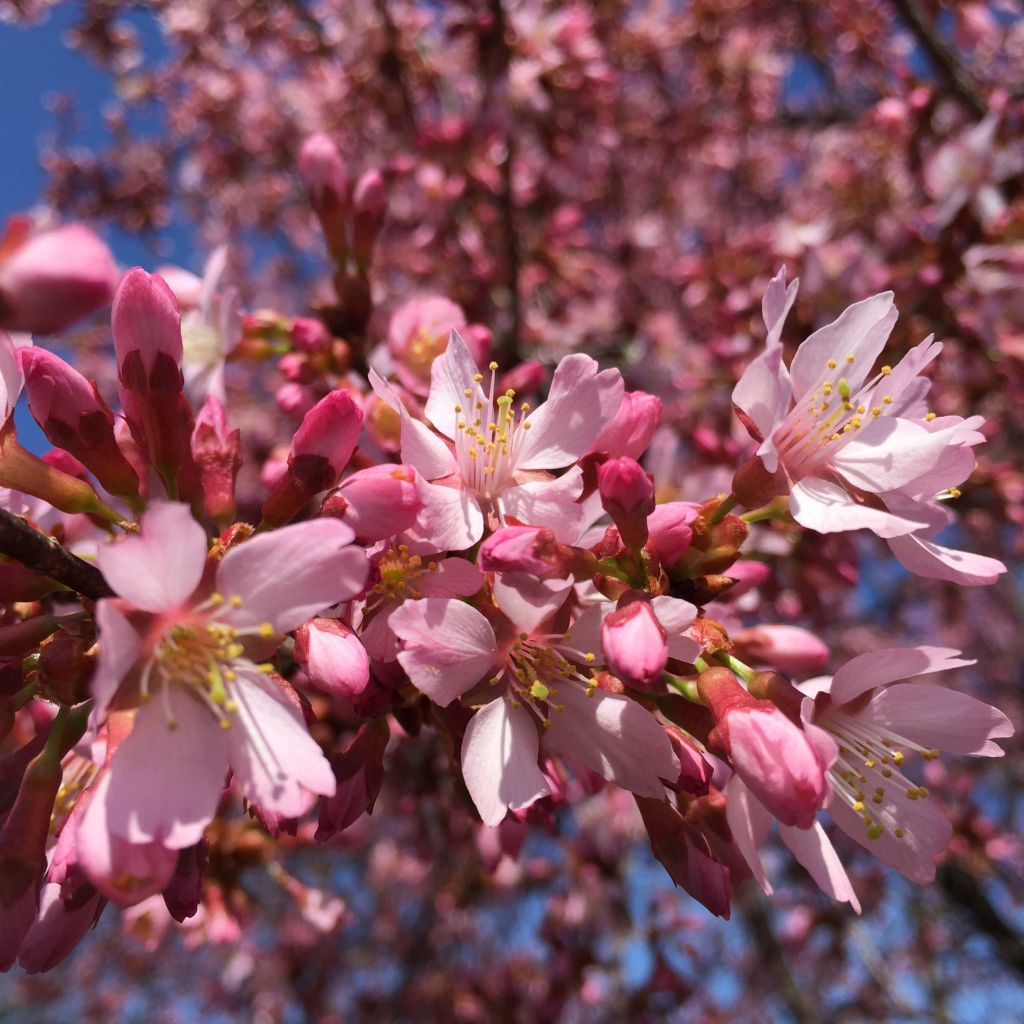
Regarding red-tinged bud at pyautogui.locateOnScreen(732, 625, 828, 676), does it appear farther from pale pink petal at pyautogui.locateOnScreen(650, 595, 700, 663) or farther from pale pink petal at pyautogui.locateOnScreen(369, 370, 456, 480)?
pale pink petal at pyautogui.locateOnScreen(369, 370, 456, 480)

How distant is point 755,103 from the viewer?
20.8 ft

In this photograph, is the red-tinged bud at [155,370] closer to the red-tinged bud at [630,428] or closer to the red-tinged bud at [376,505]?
the red-tinged bud at [376,505]

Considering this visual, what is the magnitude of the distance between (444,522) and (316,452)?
0.77 feet

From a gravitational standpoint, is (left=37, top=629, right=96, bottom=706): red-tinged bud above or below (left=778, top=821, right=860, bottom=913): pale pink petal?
above

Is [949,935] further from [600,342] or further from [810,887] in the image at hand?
[600,342]

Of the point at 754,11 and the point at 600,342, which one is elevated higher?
the point at 754,11

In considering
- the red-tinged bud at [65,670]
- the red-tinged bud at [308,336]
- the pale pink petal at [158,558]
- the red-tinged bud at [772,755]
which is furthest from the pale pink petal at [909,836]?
the red-tinged bud at [308,336]

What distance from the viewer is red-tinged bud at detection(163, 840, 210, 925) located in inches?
45.1

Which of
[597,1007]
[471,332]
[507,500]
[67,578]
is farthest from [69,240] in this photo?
[597,1007]

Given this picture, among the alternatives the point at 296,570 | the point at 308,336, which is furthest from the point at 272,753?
the point at 308,336

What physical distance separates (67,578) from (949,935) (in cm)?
743

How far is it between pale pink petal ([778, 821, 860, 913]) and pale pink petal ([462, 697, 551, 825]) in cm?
38

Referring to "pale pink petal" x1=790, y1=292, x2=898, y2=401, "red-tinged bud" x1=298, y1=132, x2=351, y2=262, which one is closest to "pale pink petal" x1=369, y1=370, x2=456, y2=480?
"pale pink petal" x1=790, y1=292, x2=898, y2=401

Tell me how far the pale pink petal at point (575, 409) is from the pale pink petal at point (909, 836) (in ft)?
2.32
